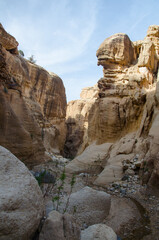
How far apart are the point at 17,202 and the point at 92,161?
9.03 m

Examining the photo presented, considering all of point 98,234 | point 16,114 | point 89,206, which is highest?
point 16,114

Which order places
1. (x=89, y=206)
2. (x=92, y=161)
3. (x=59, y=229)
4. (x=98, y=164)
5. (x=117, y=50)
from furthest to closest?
(x=117, y=50) → (x=92, y=161) → (x=98, y=164) → (x=89, y=206) → (x=59, y=229)

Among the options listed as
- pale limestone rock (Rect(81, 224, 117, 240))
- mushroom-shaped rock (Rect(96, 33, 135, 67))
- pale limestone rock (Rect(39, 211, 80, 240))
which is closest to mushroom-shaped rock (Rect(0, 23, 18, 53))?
mushroom-shaped rock (Rect(96, 33, 135, 67))

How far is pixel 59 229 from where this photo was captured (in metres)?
2.79

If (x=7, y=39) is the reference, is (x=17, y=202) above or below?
below

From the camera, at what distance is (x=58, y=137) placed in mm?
26250

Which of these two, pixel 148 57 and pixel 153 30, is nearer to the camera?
pixel 148 57

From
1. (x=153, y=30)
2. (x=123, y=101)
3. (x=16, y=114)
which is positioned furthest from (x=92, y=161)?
(x=153, y=30)

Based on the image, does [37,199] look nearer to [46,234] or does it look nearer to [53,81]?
[46,234]

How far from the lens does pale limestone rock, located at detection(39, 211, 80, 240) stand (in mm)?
2676

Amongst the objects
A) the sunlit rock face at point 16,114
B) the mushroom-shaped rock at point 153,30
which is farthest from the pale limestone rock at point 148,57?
the sunlit rock face at point 16,114

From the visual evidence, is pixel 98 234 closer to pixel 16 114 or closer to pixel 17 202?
pixel 17 202

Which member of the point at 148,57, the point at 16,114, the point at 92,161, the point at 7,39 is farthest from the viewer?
the point at 148,57

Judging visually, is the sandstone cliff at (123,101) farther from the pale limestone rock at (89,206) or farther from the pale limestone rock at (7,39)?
the pale limestone rock at (7,39)
